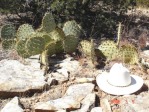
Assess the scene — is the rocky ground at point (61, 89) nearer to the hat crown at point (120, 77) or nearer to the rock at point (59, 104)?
the rock at point (59, 104)

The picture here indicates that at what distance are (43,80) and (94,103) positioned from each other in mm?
847

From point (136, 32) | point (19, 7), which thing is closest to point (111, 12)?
point (136, 32)

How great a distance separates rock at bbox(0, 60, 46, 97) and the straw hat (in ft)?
2.68

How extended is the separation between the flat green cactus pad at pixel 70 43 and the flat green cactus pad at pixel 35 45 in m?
0.36

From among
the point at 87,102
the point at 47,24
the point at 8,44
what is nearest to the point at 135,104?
the point at 87,102

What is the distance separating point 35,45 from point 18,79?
711 millimetres

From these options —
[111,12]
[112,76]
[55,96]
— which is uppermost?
[111,12]

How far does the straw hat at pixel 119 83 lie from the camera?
13.7 feet

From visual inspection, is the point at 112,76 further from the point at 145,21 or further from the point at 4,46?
the point at 145,21

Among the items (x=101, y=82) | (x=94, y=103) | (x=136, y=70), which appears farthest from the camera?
(x=136, y=70)

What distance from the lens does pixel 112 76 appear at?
167 inches

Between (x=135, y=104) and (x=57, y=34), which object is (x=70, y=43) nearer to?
(x=57, y=34)

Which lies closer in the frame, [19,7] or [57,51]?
[57,51]

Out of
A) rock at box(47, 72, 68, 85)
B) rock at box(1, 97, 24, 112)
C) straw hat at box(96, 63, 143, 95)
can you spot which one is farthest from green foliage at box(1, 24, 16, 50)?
straw hat at box(96, 63, 143, 95)
